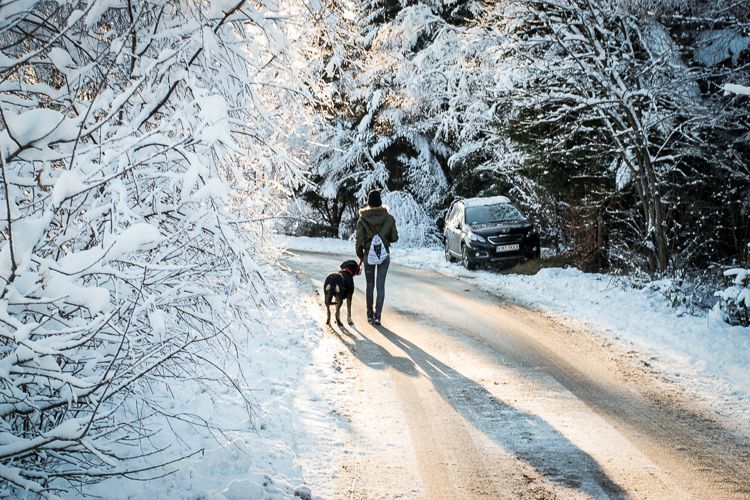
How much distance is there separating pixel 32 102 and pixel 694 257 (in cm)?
1117

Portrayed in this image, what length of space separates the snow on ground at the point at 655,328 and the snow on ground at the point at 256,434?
5.33 ft

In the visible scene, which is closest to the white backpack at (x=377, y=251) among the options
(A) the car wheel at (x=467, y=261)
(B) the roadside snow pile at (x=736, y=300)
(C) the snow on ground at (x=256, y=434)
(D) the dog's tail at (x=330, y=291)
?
(D) the dog's tail at (x=330, y=291)

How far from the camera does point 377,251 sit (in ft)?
31.9

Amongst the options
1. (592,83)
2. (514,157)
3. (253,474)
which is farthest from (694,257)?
(253,474)

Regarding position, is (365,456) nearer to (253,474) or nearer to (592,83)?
(253,474)

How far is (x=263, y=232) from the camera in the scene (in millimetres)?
5094

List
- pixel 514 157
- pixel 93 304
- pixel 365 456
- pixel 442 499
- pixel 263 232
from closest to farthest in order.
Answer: pixel 93 304 < pixel 442 499 < pixel 365 456 < pixel 263 232 < pixel 514 157

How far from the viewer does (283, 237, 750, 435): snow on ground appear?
622 cm

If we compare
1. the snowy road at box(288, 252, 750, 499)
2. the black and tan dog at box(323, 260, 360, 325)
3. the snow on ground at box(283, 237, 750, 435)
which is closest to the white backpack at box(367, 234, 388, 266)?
the black and tan dog at box(323, 260, 360, 325)

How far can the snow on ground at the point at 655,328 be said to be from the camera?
6.22 m

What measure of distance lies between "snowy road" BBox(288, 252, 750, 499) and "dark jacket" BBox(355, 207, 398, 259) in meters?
1.73

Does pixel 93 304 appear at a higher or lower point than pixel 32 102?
lower

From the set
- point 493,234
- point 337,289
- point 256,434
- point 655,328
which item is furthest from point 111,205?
point 493,234

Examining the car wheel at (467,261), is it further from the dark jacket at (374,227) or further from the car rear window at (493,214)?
the dark jacket at (374,227)
